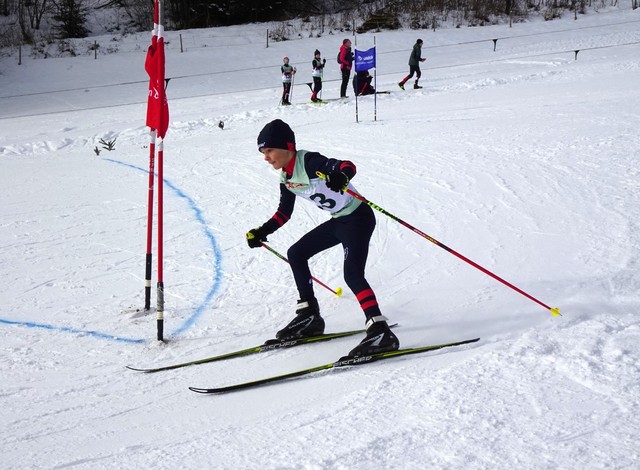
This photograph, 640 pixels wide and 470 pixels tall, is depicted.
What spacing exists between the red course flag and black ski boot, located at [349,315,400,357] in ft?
6.96

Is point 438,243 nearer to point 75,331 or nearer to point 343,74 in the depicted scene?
point 75,331

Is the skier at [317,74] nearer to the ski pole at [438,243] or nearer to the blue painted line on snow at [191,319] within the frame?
the blue painted line on snow at [191,319]

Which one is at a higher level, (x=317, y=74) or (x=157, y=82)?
(x=317, y=74)

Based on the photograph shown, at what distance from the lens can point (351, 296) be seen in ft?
17.7

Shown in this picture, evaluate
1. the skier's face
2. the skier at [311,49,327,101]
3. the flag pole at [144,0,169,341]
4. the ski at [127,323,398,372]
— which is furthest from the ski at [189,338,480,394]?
the skier at [311,49,327,101]

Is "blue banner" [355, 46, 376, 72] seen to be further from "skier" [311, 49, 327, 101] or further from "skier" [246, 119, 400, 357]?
"skier" [246, 119, 400, 357]

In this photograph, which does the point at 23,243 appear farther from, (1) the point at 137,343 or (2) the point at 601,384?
(2) the point at 601,384

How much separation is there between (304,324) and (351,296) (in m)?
0.94

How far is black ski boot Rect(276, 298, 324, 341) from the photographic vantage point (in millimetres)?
4531

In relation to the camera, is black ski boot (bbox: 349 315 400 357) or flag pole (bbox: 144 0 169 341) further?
flag pole (bbox: 144 0 169 341)

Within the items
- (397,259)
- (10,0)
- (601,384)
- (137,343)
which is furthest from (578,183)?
(10,0)

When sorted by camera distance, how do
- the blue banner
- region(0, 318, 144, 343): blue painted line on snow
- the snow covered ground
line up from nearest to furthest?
the snow covered ground < region(0, 318, 144, 343): blue painted line on snow < the blue banner

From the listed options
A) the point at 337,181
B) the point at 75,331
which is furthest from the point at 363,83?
the point at 337,181

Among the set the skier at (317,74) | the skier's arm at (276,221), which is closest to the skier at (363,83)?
the skier at (317,74)
